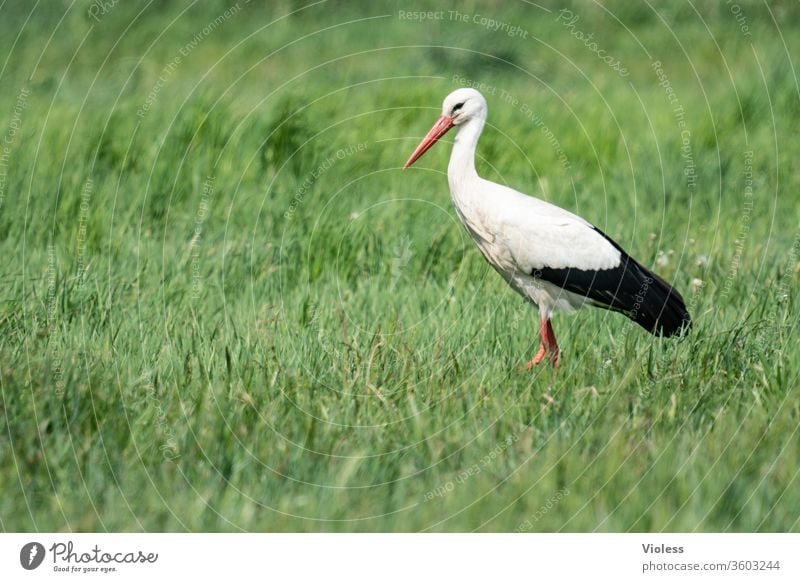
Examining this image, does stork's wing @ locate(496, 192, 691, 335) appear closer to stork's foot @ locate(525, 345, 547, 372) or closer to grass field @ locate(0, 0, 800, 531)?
grass field @ locate(0, 0, 800, 531)

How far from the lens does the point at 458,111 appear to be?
642 cm

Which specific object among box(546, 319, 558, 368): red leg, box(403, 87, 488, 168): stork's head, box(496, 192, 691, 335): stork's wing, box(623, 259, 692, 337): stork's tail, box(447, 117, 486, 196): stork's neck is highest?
box(403, 87, 488, 168): stork's head

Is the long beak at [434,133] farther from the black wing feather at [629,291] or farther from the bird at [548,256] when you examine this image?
the black wing feather at [629,291]

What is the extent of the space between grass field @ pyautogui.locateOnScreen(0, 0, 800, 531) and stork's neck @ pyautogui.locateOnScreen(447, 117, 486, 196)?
2.07 feet

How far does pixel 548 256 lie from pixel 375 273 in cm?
133

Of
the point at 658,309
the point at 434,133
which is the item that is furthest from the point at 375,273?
the point at 658,309

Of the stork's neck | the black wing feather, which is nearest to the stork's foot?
the black wing feather

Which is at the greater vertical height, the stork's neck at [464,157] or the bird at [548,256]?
the stork's neck at [464,157]

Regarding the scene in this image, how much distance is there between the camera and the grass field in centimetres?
448
